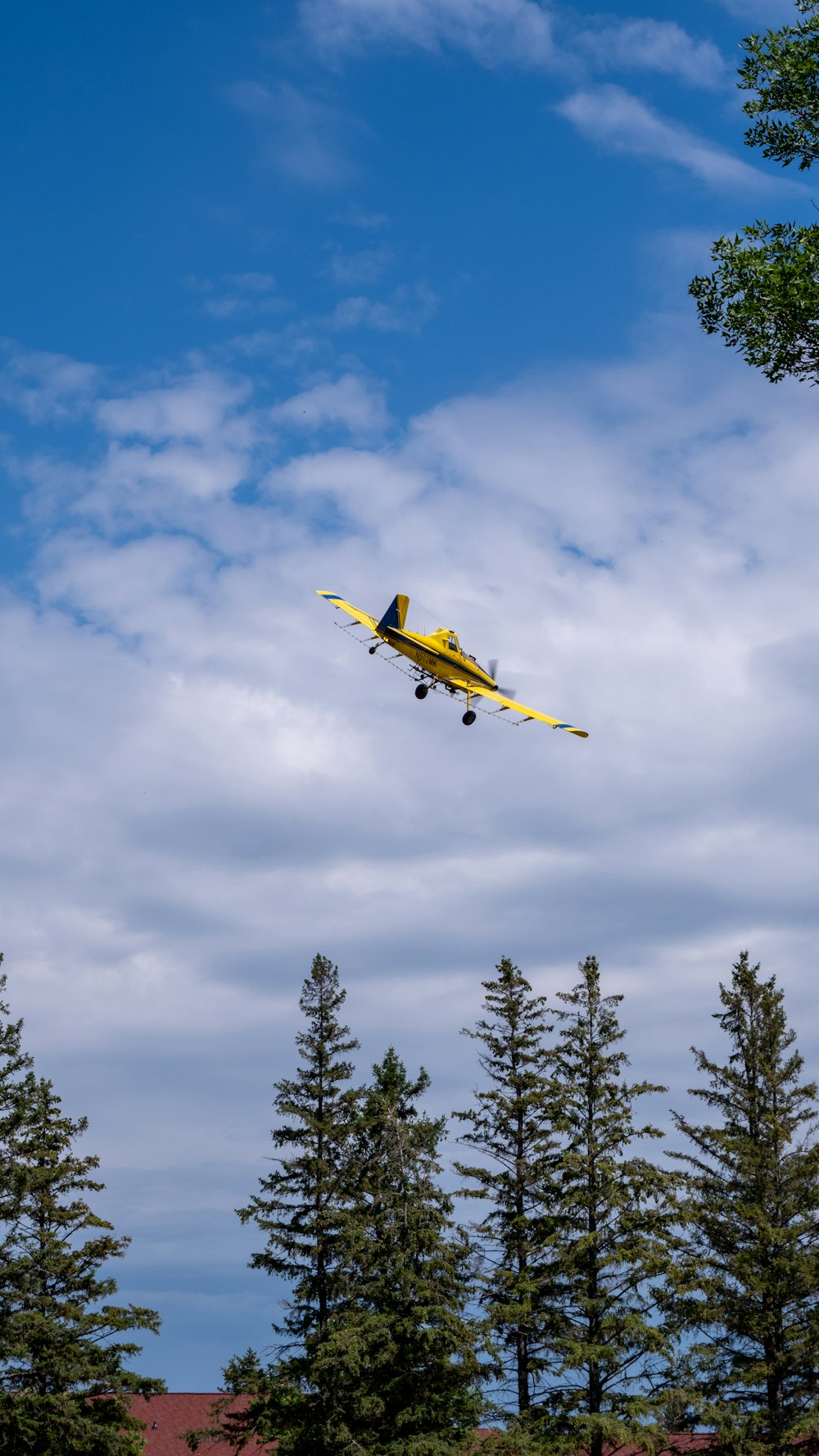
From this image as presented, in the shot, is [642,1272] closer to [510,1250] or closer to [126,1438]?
[510,1250]

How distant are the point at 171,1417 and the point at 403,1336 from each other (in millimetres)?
23374

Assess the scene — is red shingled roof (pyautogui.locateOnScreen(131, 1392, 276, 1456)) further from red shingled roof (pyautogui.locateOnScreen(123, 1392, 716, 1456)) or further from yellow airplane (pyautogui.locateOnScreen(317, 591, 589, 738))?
yellow airplane (pyautogui.locateOnScreen(317, 591, 589, 738))

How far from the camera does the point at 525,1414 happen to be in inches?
1318

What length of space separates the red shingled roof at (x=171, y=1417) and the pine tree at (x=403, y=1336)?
1646cm

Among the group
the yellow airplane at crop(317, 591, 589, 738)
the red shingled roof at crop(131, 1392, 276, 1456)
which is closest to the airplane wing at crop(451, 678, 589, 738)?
the yellow airplane at crop(317, 591, 589, 738)

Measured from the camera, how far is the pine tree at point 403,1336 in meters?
32.0

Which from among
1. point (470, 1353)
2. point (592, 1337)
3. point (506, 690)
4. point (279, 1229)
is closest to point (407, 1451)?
point (470, 1353)

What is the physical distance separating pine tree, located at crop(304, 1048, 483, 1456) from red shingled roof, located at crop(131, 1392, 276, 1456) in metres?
16.5

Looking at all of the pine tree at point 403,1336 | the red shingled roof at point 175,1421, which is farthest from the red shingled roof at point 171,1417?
the pine tree at point 403,1336

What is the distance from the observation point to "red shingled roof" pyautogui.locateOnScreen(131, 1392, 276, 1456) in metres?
49.0

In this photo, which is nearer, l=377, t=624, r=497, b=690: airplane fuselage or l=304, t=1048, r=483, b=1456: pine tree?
l=304, t=1048, r=483, b=1456: pine tree

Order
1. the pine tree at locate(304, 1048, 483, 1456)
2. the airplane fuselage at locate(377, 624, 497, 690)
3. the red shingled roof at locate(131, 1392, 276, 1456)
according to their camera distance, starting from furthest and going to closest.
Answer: the red shingled roof at locate(131, 1392, 276, 1456) → the airplane fuselage at locate(377, 624, 497, 690) → the pine tree at locate(304, 1048, 483, 1456)

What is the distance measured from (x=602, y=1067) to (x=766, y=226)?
23.8 metres

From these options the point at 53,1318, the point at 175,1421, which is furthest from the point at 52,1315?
the point at 175,1421
